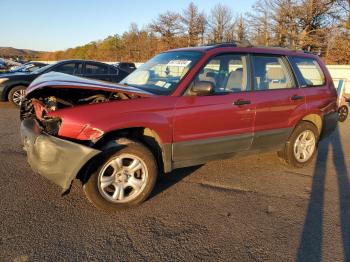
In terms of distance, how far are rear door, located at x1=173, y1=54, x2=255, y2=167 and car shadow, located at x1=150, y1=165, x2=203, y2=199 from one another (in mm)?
466

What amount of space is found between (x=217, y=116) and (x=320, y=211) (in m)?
1.60

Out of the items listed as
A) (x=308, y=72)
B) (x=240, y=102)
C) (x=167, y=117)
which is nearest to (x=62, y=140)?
(x=167, y=117)

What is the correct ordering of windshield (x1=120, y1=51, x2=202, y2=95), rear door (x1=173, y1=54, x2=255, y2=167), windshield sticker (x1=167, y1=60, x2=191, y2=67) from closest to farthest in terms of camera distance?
rear door (x1=173, y1=54, x2=255, y2=167) < windshield (x1=120, y1=51, x2=202, y2=95) < windshield sticker (x1=167, y1=60, x2=191, y2=67)

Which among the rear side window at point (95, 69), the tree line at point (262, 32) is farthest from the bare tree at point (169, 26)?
the rear side window at point (95, 69)

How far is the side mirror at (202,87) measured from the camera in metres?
3.77

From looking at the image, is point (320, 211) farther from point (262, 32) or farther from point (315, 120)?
point (262, 32)

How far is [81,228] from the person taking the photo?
3201mm

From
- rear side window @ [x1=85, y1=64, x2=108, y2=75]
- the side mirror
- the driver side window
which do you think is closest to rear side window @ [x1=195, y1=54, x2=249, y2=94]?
the driver side window

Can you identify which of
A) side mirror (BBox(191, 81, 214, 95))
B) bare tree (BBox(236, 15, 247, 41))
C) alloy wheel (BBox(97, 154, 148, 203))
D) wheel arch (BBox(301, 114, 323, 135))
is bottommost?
alloy wheel (BBox(97, 154, 148, 203))

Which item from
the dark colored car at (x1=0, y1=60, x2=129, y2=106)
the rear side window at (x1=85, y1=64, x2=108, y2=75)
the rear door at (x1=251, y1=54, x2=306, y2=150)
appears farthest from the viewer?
the rear side window at (x1=85, y1=64, x2=108, y2=75)

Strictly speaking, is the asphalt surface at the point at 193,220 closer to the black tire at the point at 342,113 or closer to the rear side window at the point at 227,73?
the rear side window at the point at 227,73

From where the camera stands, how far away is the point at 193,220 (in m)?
3.45

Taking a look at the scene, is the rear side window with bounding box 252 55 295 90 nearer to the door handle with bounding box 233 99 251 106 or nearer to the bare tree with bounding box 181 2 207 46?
the door handle with bounding box 233 99 251 106

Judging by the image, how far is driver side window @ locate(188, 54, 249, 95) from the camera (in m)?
4.16
